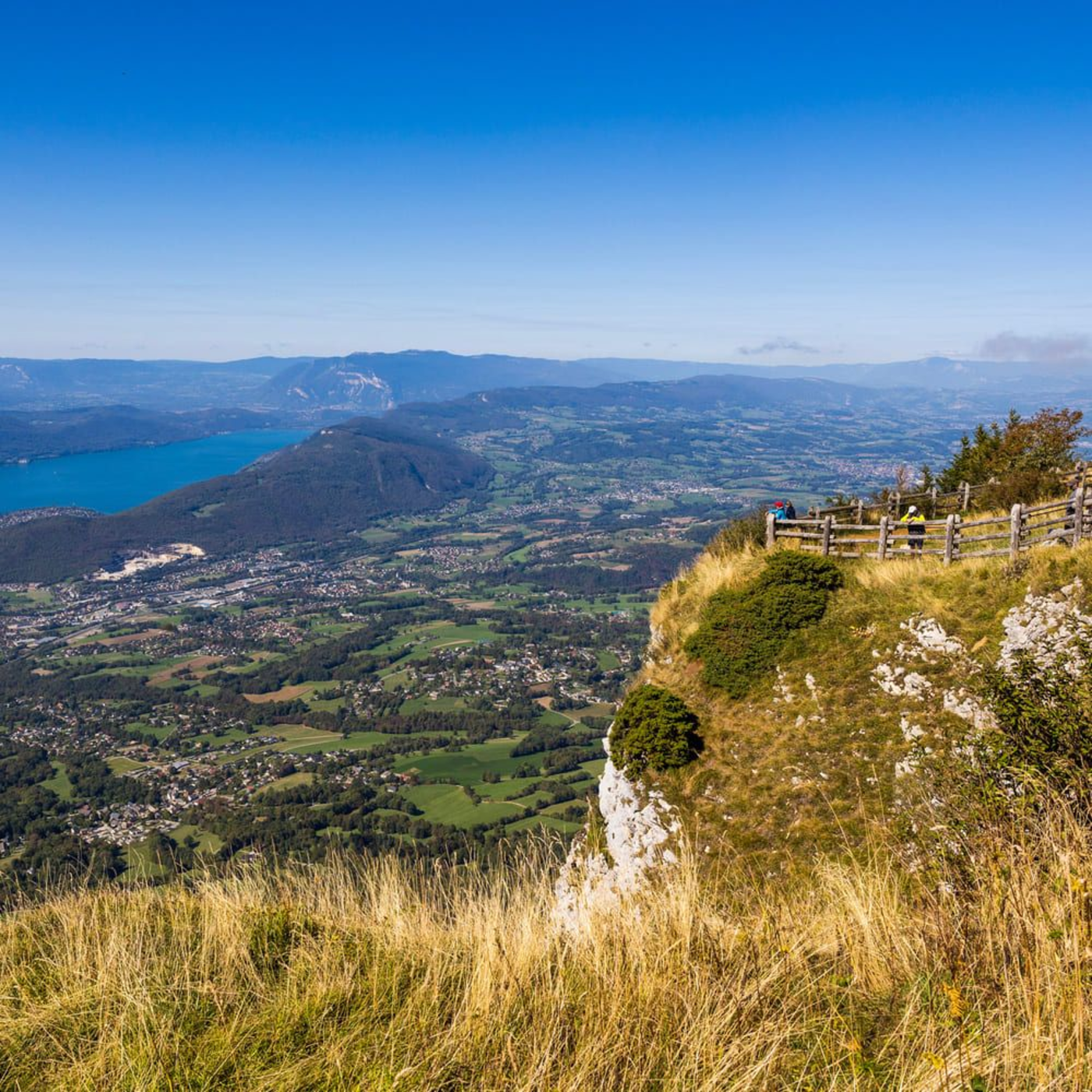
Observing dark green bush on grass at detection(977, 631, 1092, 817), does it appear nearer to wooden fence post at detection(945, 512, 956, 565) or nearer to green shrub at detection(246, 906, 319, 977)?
green shrub at detection(246, 906, 319, 977)

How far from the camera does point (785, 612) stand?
1645 cm

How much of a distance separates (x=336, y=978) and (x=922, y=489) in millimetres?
30452

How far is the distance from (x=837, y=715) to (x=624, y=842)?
495 cm

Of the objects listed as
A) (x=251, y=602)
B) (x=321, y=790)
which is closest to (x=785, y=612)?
(x=321, y=790)

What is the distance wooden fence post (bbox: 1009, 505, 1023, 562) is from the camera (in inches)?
580

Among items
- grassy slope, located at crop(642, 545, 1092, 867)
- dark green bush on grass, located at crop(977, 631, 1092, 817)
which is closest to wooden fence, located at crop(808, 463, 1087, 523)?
grassy slope, located at crop(642, 545, 1092, 867)

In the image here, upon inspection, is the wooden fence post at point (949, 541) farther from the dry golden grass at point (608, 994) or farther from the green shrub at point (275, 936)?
the green shrub at point (275, 936)

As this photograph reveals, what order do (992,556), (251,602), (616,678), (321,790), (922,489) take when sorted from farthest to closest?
(251,602) < (616,678) < (321,790) < (922,489) < (992,556)

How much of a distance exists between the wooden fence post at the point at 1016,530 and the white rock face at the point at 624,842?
9030 millimetres

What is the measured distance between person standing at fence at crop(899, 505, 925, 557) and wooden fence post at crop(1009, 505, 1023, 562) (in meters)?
1.98

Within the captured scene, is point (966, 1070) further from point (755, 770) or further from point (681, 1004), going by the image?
point (755, 770)

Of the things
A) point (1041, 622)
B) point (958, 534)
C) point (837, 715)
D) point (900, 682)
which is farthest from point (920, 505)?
point (837, 715)

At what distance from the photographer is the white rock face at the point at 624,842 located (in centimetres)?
1328

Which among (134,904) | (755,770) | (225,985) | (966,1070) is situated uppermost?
(966,1070)
